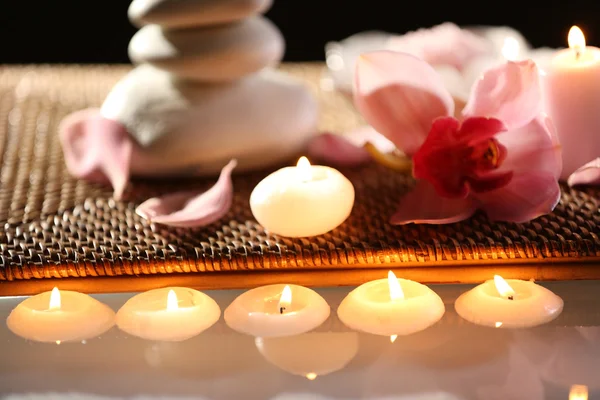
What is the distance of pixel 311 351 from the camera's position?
0.51 meters

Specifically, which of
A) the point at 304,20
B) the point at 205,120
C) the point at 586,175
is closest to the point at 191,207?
the point at 205,120

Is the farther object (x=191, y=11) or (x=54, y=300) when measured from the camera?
(x=191, y=11)

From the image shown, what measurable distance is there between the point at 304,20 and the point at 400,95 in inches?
49.0

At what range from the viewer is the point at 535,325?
21.0 inches

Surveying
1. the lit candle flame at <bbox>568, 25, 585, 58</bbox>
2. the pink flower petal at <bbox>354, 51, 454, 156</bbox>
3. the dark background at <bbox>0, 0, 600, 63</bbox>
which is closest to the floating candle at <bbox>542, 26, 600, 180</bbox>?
the lit candle flame at <bbox>568, 25, 585, 58</bbox>

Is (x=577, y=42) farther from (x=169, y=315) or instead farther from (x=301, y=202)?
(x=169, y=315)

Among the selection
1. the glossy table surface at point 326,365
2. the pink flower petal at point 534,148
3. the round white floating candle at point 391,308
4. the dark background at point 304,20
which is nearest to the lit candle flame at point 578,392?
the glossy table surface at point 326,365

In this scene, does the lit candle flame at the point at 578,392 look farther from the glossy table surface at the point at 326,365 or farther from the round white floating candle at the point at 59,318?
the round white floating candle at the point at 59,318

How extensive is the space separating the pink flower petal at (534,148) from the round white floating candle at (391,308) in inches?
6.1

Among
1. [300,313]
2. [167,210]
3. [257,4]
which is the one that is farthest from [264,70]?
[300,313]

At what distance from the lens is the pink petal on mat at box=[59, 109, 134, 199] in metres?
0.74

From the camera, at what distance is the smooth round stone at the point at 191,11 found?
2.35 ft

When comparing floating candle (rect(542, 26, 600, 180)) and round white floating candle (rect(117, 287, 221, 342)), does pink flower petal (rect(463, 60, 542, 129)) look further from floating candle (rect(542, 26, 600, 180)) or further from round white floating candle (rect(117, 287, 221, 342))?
round white floating candle (rect(117, 287, 221, 342))

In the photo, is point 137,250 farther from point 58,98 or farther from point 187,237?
point 58,98
